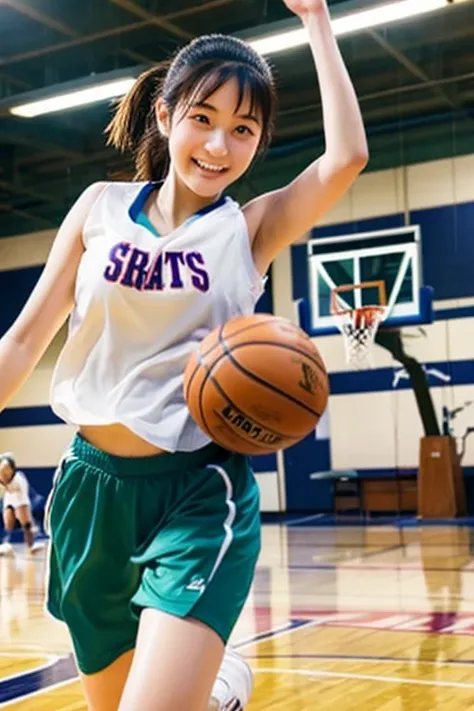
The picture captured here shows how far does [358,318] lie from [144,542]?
29.6ft

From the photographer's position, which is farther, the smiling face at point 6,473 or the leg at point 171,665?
the smiling face at point 6,473

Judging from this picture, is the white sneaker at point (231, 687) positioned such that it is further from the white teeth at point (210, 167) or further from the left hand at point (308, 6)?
the left hand at point (308, 6)

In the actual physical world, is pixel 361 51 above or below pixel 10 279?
above

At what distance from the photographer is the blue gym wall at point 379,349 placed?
11.8m

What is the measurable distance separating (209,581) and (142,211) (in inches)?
26.4

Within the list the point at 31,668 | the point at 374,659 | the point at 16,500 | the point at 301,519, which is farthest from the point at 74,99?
the point at 374,659

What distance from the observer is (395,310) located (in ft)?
36.1

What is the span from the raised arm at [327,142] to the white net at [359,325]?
28.6ft

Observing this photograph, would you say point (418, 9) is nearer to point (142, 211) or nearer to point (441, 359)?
point (441, 359)

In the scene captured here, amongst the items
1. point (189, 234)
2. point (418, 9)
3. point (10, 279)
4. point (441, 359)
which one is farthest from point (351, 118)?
point (10, 279)

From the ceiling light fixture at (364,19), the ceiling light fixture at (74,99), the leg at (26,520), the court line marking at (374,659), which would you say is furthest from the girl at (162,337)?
the leg at (26,520)

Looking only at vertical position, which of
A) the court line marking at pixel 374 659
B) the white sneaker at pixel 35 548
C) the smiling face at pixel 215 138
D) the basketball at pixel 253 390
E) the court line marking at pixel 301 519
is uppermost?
the smiling face at pixel 215 138

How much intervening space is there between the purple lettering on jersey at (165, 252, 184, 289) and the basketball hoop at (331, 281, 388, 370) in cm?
884

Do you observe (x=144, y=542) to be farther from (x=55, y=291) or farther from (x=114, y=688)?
(x=55, y=291)
